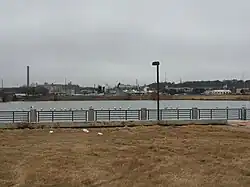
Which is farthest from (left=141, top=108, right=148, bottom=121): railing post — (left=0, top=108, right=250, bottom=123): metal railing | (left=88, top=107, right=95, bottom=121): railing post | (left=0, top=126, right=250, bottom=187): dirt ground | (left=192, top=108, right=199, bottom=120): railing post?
(left=0, top=126, right=250, bottom=187): dirt ground

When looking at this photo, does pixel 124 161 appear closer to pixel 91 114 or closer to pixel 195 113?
pixel 91 114

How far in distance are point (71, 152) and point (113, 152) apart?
1.19m

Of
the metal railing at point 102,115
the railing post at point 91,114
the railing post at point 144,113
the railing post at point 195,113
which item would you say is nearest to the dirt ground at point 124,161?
the metal railing at point 102,115

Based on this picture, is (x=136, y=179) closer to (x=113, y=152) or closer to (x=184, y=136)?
(x=113, y=152)

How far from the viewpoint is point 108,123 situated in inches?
906

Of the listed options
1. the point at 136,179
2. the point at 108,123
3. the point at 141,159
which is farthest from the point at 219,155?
the point at 108,123

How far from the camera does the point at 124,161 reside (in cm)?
1145

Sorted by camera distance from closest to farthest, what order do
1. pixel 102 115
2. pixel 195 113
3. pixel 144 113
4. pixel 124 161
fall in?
pixel 124 161 < pixel 144 113 < pixel 102 115 < pixel 195 113

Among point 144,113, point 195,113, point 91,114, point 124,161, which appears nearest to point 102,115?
point 91,114

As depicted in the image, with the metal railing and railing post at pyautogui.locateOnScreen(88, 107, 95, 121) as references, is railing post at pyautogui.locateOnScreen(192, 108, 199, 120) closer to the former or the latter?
the metal railing

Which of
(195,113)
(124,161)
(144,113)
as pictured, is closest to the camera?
(124,161)

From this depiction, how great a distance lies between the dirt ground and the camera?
9461mm

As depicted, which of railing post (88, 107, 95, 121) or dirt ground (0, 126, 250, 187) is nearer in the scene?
dirt ground (0, 126, 250, 187)

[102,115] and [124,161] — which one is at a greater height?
[102,115]
